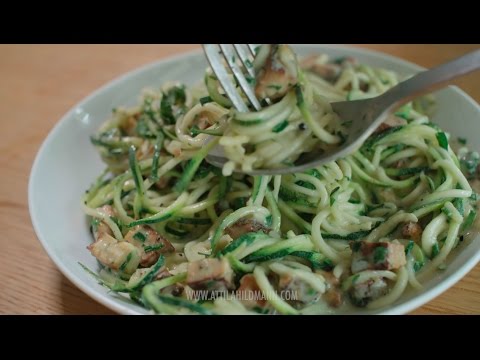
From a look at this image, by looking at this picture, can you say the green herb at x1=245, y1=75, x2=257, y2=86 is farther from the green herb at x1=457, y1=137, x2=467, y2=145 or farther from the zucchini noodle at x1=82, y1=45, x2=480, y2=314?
the green herb at x1=457, y1=137, x2=467, y2=145

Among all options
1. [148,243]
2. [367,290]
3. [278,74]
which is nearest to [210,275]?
[148,243]

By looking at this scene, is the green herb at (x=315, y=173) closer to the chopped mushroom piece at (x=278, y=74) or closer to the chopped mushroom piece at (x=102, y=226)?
the chopped mushroom piece at (x=278, y=74)

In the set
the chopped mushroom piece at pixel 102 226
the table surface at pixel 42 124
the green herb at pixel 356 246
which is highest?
the green herb at pixel 356 246

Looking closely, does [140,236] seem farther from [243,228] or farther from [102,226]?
[243,228]

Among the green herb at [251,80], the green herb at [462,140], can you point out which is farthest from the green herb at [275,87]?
the green herb at [462,140]

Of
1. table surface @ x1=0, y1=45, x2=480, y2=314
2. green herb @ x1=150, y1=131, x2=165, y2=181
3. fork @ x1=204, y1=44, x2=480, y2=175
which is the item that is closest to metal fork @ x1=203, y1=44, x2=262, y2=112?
fork @ x1=204, y1=44, x2=480, y2=175

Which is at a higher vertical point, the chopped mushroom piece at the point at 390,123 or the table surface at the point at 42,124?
the chopped mushroom piece at the point at 390,123
